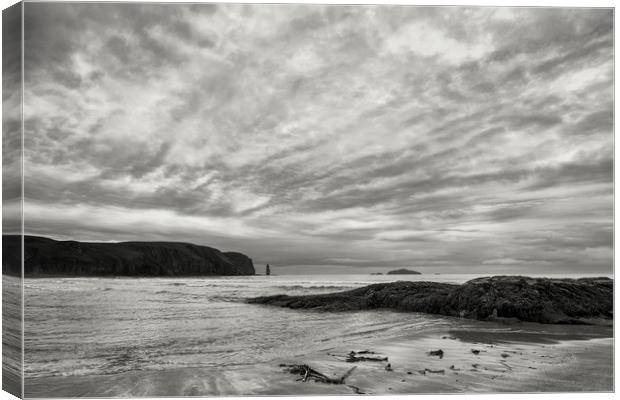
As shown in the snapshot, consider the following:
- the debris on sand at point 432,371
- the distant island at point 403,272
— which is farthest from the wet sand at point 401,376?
the distant island at point 403,272

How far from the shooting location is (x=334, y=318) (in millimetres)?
9812

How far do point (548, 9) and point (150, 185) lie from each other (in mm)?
6484

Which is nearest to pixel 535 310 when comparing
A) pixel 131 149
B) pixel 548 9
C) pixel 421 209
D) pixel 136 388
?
pixel 421 209

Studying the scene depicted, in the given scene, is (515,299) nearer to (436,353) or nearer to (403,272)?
(403,272)

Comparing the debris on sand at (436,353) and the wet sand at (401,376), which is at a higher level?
the debris on sand at (436,353)

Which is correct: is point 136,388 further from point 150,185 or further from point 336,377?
point 150,185

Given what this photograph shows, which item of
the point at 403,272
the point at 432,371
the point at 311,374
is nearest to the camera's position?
the point at 311,374

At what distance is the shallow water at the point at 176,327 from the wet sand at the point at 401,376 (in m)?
0.26

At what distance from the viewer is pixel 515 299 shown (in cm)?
Answer: 845

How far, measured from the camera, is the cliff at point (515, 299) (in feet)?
24.7

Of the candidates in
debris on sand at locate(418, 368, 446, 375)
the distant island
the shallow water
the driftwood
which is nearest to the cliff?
the shallow water

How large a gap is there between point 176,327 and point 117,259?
1.84 meters

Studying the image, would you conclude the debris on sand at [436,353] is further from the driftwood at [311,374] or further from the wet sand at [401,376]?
the driftwood at [311,374]

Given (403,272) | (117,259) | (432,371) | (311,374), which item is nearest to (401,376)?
(432,371)
